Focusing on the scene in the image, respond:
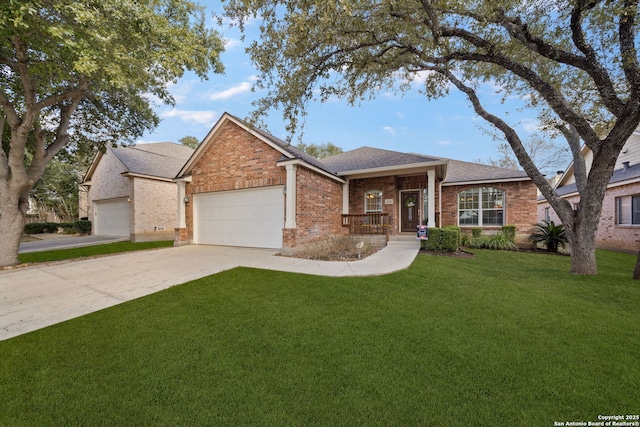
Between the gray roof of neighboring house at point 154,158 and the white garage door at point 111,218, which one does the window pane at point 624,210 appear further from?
the white garage door at point 111,218

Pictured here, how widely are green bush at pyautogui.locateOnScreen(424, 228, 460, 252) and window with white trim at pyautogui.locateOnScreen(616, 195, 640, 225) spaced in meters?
8.08

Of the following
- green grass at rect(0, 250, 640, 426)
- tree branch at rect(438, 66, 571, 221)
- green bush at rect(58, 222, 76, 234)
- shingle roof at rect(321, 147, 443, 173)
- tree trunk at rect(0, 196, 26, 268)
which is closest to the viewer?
green grass at rect(0, 250, 640, 426)

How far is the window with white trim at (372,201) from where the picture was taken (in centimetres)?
1286

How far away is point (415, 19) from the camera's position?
18.8 ft

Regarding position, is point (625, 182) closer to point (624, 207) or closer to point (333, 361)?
point (624, 207)

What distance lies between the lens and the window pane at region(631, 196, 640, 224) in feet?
32.8

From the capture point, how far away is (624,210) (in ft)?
35.0

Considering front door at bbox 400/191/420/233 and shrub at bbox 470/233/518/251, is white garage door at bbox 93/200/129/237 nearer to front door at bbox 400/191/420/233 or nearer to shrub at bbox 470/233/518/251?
front door at bbox 400/191/420/233

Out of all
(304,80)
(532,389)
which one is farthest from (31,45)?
(532,389)

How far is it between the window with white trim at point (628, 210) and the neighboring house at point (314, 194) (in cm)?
311

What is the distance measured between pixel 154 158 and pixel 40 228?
12.4 m

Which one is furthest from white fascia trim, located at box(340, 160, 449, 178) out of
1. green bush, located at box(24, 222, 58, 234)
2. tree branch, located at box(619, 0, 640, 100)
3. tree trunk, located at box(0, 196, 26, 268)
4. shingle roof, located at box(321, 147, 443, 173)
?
green bush, located at box(24, 222, 58, 234)

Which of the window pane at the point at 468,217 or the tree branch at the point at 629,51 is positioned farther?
the window pane at the point at 468,217

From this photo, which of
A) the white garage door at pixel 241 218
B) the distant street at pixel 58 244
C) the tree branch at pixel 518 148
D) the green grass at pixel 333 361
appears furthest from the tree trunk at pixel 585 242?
the distant street at pixel 58 244
